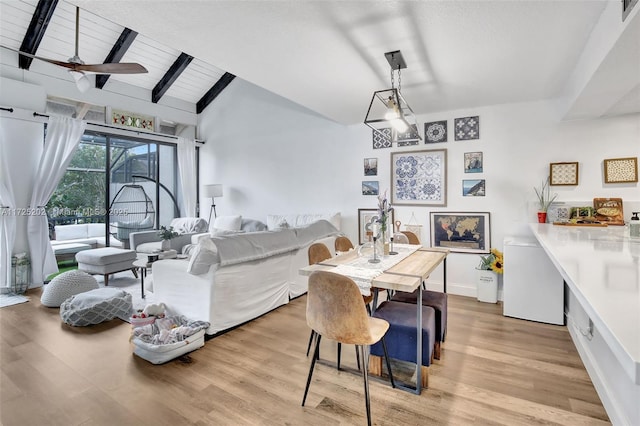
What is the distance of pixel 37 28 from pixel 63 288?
3.80 meters

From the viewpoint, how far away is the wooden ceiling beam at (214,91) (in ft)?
22.8

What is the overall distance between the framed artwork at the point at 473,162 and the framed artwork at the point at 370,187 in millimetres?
1260

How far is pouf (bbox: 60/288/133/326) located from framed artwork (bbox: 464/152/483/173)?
4501 mm

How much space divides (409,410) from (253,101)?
19.8 feet

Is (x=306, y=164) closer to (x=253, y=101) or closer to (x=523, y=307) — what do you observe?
(x=253, y=101)

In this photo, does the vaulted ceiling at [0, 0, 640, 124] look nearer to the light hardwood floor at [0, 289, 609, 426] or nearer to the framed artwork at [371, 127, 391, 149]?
the framed artwork at [371, 127, 391, 149]

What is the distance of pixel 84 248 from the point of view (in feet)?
18.1

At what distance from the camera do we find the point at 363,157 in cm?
493

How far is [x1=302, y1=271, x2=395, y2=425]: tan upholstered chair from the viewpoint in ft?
5.59

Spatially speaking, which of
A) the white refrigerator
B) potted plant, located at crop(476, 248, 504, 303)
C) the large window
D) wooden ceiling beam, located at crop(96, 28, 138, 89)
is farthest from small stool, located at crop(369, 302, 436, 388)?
wooden ceiling beam, located at crop(96, 28, 138, 89)

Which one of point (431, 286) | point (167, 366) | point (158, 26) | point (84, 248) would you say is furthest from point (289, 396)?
point (84, 248)

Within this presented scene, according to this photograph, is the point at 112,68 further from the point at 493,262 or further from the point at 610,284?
the point at 493,262

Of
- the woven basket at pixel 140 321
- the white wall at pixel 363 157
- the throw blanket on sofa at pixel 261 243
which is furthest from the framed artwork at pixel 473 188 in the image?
the woven basket at pixel 140 321

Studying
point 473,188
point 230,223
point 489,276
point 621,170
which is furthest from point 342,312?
point 230,223
